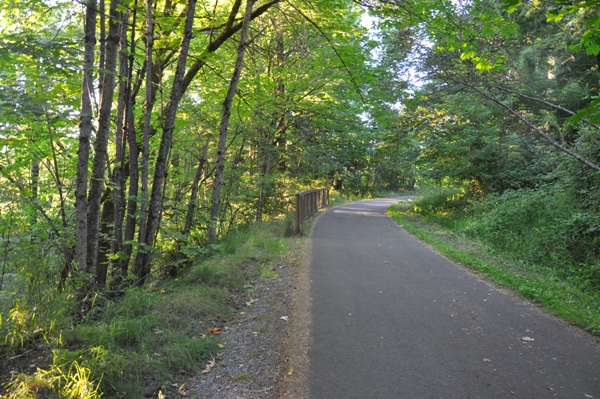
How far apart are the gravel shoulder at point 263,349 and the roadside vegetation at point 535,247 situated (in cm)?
391

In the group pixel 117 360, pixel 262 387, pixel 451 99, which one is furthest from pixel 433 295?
pixel 451 99

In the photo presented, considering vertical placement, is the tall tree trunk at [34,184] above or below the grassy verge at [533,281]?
above

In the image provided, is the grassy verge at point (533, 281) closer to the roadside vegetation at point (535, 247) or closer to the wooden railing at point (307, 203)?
the roadside vegetation at point (535, 247)

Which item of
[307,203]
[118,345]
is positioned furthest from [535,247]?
[118,345]

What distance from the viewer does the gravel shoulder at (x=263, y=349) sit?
367 centimetres

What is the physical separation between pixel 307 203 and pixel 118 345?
483 inches

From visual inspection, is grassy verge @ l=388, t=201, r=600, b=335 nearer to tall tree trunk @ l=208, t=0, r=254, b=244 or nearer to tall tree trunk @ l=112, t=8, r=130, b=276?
tall tree trunk @ l=208, t=0, r=254, b=244

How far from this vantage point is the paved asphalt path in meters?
3.69

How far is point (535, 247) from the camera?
32.2 feet

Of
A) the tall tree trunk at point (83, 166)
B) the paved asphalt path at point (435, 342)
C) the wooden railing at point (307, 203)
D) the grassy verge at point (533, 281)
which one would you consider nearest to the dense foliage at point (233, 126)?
the tall tree trunk at point (83, 166)

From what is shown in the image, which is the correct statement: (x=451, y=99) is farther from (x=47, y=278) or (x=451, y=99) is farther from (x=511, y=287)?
(x=47, y=278)

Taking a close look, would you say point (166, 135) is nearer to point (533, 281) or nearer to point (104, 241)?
point (104, 241)

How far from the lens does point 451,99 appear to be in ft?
47.2

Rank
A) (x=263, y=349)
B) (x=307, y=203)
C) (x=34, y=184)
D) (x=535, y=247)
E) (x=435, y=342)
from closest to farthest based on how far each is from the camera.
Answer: (x=263, y=349), (x=435, y=342), (x=34, y=184), (x=535, y=247), (x=307, y=203)
